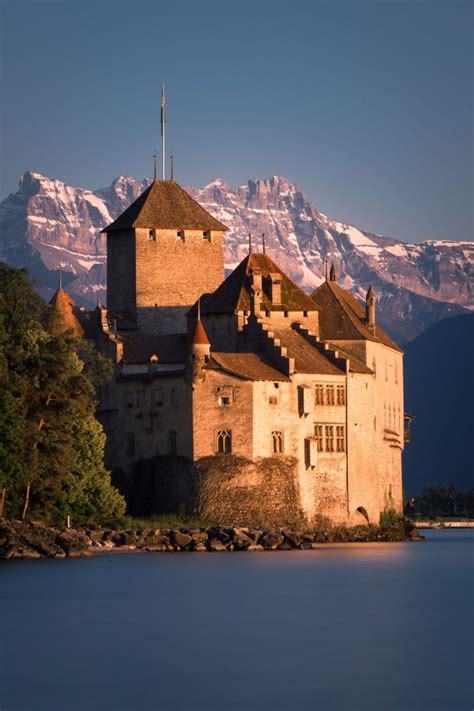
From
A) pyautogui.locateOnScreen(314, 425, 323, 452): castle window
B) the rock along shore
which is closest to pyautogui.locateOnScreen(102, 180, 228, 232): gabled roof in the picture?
pyautogui.locateOnScreen(314, 425, 323, 452): castle window

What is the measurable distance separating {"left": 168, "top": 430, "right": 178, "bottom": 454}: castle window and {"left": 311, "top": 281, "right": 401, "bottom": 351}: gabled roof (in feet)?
48.4

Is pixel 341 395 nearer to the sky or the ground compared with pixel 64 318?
nearer to the ground

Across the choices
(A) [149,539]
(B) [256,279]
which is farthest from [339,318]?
(A) [149,539]

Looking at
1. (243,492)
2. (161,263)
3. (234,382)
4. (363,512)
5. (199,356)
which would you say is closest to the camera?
(199,356)

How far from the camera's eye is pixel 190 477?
314 feet

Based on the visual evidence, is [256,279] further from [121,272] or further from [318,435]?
[121,272]

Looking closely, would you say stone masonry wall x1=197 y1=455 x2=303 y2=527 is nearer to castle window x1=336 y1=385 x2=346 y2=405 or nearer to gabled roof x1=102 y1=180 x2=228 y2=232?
castle window x1=336 y1=385 x2=346 y2=405

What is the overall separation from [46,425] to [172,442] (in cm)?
1228

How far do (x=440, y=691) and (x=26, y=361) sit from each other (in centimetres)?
4250

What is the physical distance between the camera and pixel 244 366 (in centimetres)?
9675

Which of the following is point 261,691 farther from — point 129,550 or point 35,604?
point 129,550

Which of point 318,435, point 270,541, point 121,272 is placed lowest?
point 270,541

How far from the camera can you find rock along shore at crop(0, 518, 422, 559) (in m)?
81.6

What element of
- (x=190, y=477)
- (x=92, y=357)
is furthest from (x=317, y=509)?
(x=92, y=357)
